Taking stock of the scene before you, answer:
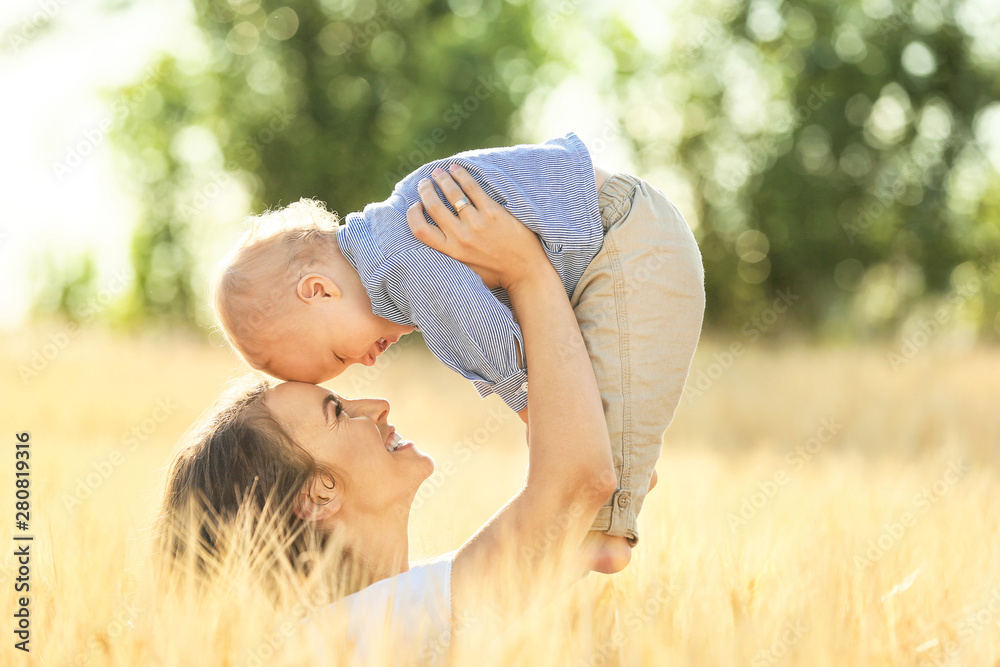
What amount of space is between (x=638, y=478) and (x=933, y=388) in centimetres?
580

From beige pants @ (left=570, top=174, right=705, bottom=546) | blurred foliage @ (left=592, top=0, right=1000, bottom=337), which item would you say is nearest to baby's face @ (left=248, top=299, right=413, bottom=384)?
beige pants @ (left=570, top=174, right=705, bottom=546)

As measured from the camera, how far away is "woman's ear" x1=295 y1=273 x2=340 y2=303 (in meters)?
2.33

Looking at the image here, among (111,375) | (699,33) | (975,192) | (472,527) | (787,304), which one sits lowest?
(472,527)

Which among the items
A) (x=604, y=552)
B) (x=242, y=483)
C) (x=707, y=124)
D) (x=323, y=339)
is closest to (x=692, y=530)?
(x=604, y=552)

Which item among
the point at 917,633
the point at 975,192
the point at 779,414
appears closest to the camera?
the point at 917,633

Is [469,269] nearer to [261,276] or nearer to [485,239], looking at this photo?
[485,239]

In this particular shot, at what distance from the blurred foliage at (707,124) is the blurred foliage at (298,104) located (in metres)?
0.04

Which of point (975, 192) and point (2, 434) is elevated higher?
point (975, 192)

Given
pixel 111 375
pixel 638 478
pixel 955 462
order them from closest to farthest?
pixel 638 478, pixel 955 462, pixel 111 375

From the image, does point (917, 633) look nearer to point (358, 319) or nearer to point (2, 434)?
point (358, 319)

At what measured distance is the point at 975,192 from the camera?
15.7m

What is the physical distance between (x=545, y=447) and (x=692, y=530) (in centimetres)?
119

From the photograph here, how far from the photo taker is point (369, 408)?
2.37 meters

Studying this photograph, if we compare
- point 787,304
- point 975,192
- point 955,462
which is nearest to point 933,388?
point 955,462
